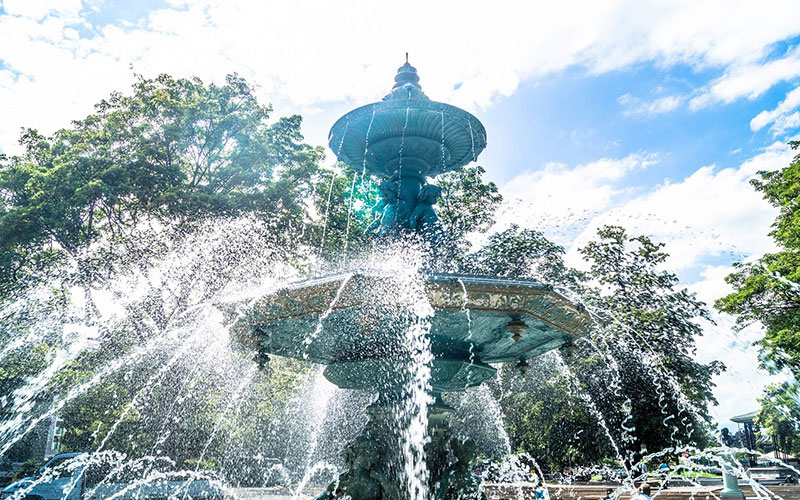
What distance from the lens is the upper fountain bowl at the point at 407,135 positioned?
583cm

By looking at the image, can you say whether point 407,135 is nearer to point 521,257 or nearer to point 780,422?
point 521,257

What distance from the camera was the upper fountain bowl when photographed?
5.83 m

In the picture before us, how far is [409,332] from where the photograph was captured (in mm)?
4441

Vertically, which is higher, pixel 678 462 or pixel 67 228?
pixel 67 228

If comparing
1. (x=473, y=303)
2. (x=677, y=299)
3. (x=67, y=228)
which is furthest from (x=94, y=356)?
(x=677, y=299)

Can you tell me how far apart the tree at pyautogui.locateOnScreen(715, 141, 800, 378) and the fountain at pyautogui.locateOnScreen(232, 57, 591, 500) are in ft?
52.1

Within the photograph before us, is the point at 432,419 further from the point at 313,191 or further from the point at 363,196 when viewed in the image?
the point at 313,191

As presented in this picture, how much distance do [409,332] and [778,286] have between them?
744 inches

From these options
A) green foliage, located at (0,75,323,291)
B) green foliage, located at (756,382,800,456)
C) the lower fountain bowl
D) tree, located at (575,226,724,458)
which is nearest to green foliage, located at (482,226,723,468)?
tree, located at (575,226,724,458)

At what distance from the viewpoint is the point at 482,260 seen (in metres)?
15.8

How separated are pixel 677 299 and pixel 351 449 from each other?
16.5m

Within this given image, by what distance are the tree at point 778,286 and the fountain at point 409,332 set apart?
52.1 feet

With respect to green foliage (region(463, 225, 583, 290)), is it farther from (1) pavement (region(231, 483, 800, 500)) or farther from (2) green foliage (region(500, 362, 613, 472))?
(1) pavement (region(231, 483, 800, 500))

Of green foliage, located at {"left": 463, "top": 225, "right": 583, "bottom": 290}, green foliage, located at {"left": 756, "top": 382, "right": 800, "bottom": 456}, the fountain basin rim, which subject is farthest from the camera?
green foliage, located at {"left": 756, "top": 382, "right": 800, "bottom": 456}
